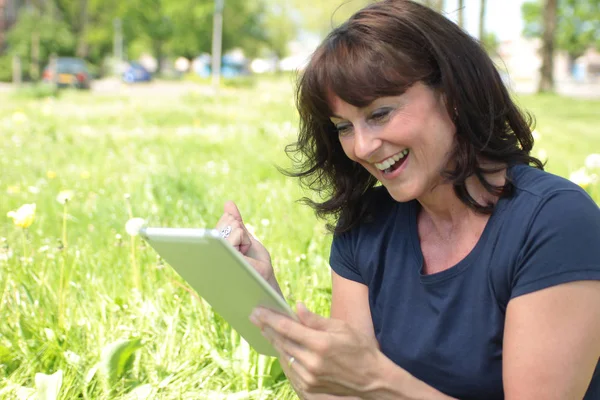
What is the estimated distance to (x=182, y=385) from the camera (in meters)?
2.29

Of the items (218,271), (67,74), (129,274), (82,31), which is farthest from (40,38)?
(218,271)

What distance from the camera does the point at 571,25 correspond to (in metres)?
55.7

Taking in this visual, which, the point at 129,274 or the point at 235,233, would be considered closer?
the point at 235,233

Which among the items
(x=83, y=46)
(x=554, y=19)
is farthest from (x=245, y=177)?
(x=83, y=46)

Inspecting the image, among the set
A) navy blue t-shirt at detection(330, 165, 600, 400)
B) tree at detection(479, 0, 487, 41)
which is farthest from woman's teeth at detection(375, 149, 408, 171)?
tree at detection(479, 0, 487, 41)

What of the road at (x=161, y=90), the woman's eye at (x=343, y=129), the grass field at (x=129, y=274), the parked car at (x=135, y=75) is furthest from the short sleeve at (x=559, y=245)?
the parked car at (x=135, y=75)

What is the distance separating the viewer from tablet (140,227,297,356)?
1396 mm

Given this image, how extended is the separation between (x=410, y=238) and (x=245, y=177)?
3.38 metres

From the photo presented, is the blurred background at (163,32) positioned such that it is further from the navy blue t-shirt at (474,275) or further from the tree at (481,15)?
the navy blue t-shirt at (474,275)

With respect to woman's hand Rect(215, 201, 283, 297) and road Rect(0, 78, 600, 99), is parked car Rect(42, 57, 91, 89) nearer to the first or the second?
road Rect(0, 78, 600, 99)

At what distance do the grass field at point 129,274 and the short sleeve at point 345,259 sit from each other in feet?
1.48

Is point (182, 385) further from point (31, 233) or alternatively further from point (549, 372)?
point (31, 233)

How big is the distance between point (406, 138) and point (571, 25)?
58.3 m

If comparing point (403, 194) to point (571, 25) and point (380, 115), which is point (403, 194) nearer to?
point (380, 115)
